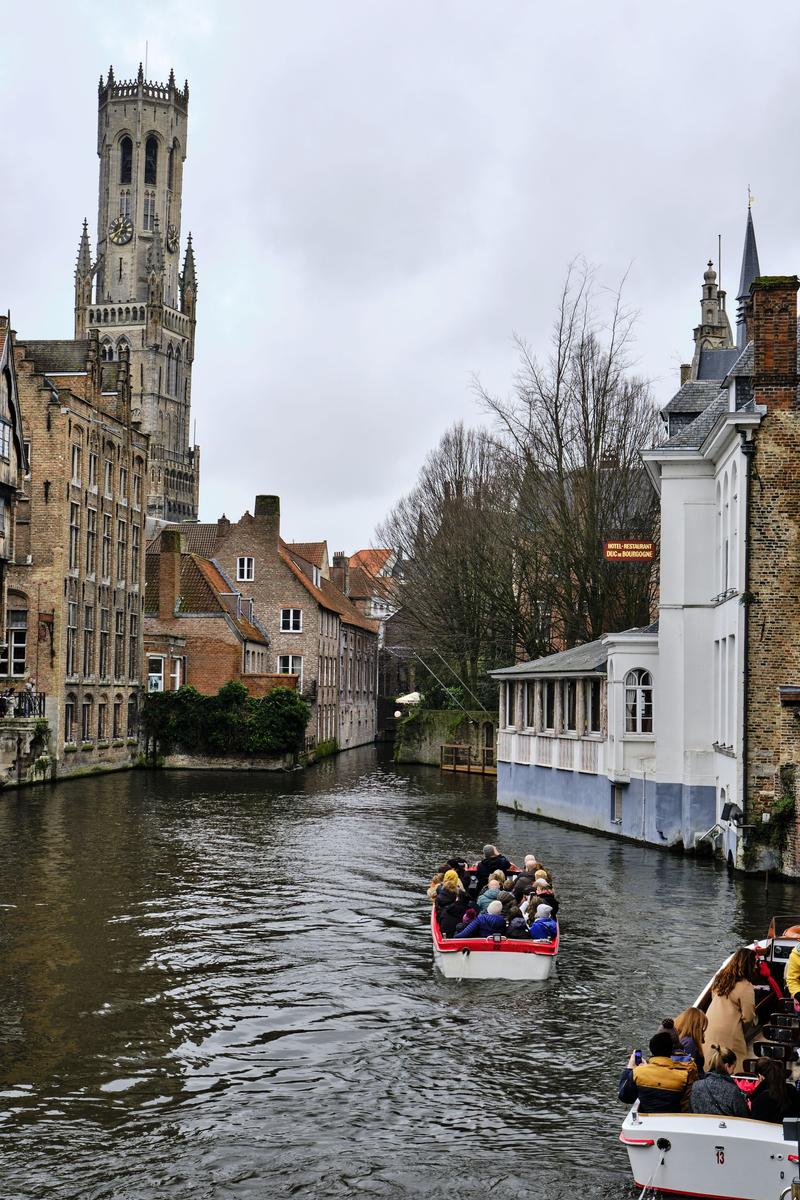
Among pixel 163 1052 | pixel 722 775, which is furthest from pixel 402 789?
pixel 163 1052

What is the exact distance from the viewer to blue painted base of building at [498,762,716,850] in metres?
27.6

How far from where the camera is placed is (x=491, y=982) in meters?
16.7

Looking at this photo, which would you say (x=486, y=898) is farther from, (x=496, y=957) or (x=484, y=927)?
(x=496, y=957)

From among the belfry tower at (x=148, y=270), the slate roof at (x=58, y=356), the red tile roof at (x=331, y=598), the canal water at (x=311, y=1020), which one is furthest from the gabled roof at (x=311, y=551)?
the belfry tower at (x=148, y=270)

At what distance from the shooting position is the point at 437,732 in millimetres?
60531

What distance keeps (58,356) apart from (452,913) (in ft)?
131

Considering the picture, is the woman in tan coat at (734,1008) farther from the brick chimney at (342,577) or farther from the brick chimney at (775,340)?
the brick chimney at (342,577)

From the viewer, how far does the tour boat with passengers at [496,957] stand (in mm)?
16547

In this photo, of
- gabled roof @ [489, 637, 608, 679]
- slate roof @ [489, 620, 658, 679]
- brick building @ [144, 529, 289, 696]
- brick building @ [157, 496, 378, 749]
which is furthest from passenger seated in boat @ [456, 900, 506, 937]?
brick building @ [157, 496, 378, 749]

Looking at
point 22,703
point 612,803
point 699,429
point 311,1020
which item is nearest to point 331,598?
point 22,703

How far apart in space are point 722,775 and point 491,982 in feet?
36.5

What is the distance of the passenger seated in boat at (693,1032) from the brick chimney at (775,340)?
15089 millimetres

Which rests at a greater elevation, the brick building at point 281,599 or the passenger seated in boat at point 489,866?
the brick building at point 281,599

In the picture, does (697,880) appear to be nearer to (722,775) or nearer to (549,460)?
(722,775)
